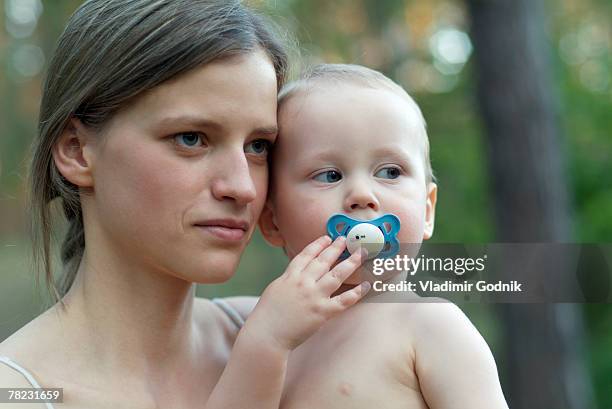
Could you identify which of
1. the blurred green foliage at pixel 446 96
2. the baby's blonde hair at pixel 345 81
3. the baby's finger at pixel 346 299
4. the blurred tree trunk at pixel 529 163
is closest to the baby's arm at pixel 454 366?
the baby's finger at pixel 346 299

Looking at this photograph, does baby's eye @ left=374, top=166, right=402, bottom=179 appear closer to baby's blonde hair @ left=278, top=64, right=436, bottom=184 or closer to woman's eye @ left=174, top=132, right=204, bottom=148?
baby's blonde hair @ left=278, top=64, right=436, bottom=184

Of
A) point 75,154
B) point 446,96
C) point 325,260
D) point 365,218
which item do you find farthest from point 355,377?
point 446,96

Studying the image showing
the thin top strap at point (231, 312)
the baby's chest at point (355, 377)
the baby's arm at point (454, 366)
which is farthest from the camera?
the thin top strap at point (231, 312)

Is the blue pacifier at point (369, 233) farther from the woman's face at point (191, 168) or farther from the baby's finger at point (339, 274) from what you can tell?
the woman's face at point (191, 168)

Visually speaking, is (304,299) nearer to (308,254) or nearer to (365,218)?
(308,254)

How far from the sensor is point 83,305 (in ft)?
Answer: 7.54

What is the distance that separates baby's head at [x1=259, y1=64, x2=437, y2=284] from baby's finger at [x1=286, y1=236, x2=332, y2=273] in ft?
0.27

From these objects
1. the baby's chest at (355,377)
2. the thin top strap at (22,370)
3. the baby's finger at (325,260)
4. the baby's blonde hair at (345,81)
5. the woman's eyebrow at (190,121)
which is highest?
the baby's blonde hair at (345,81)

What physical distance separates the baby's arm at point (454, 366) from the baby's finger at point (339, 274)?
219mm

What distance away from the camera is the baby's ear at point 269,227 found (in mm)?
2398

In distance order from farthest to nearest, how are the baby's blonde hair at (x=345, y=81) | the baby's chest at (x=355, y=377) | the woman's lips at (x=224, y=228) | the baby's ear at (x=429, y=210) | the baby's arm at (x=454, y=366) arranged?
the baby's ear at (x=429, y=210) < the baby's blonde hair at (x=345, y=81) < the woman's lips at (x=224, y=228) < the baby's chest at (x=355, y=377) < the baby's arm at (x=454, y=366)

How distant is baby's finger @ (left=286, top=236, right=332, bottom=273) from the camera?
80.0 inches

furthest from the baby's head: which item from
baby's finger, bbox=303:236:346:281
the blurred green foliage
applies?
the blurred green foliage

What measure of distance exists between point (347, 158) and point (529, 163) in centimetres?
475
